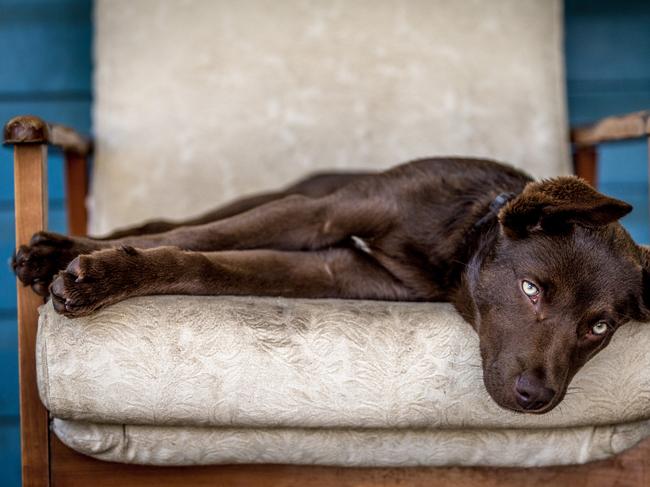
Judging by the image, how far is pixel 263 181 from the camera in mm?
2973

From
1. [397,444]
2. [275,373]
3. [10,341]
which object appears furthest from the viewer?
[10,341]

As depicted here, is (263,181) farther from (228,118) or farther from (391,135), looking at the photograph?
(391,135)

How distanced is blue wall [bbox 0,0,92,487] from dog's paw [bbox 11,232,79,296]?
150cm

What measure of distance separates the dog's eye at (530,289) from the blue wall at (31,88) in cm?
214

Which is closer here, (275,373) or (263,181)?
(275,373)

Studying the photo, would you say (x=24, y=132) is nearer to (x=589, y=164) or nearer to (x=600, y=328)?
(x=600, y=328)

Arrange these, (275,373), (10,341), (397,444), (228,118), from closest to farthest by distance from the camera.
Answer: (275,373) < (397,444) < (228,118) < (10,341)

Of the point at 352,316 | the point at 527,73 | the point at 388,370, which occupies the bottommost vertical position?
the point at 388,370

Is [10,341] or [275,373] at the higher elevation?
[275,373]

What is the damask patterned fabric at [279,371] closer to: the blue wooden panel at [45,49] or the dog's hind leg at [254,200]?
the dog's hind leg at [254,200]

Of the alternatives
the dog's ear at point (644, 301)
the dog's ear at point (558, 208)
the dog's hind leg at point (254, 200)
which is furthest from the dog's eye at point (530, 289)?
the dog's hind leg at point (254, 200)

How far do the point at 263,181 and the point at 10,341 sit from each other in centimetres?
126

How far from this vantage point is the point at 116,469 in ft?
6.01

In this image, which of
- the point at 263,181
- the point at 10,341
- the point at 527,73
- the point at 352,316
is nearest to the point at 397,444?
the point at 352,316
